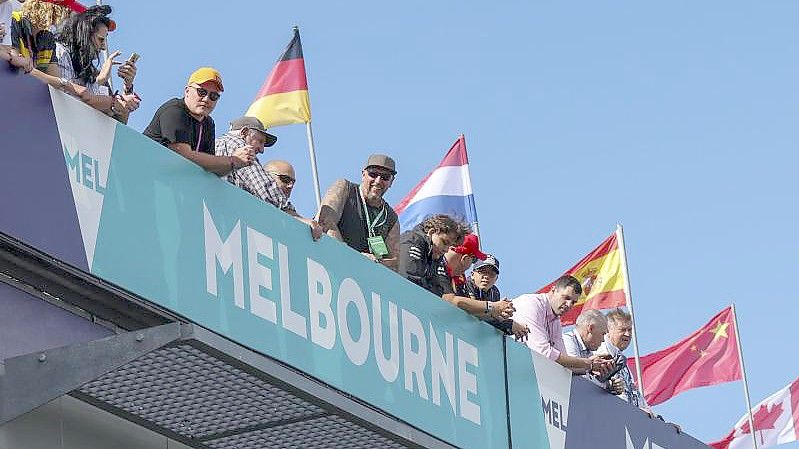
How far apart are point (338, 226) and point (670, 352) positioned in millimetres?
10902

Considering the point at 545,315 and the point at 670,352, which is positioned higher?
the point at 670,352

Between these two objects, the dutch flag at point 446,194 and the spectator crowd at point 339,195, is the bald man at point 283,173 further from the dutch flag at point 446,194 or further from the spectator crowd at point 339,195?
the dutch flag at point 446,194

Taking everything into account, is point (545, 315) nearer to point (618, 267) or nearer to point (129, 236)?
point (129, 236)

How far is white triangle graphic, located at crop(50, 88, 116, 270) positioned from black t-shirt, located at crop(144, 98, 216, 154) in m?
0.90

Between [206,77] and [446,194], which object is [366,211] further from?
[446,194]

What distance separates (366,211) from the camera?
1104 centimetres

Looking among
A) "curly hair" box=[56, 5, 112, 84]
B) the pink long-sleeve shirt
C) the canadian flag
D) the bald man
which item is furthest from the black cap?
the canadian flag

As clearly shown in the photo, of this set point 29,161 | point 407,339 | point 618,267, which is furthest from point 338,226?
point 618,267

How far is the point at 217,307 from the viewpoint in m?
8.89

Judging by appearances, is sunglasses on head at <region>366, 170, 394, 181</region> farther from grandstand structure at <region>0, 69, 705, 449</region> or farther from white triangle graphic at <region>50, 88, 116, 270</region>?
white triangle graphic at <region>50, 88, 116, 270</region>

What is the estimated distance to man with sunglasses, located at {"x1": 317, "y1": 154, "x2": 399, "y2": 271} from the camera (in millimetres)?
10836

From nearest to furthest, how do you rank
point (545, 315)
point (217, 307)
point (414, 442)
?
point (217, 307), point (414, 442), point (545, 315)

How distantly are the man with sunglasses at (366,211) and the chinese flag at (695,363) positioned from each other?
33.7ft

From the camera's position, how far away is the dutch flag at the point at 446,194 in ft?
59.8
